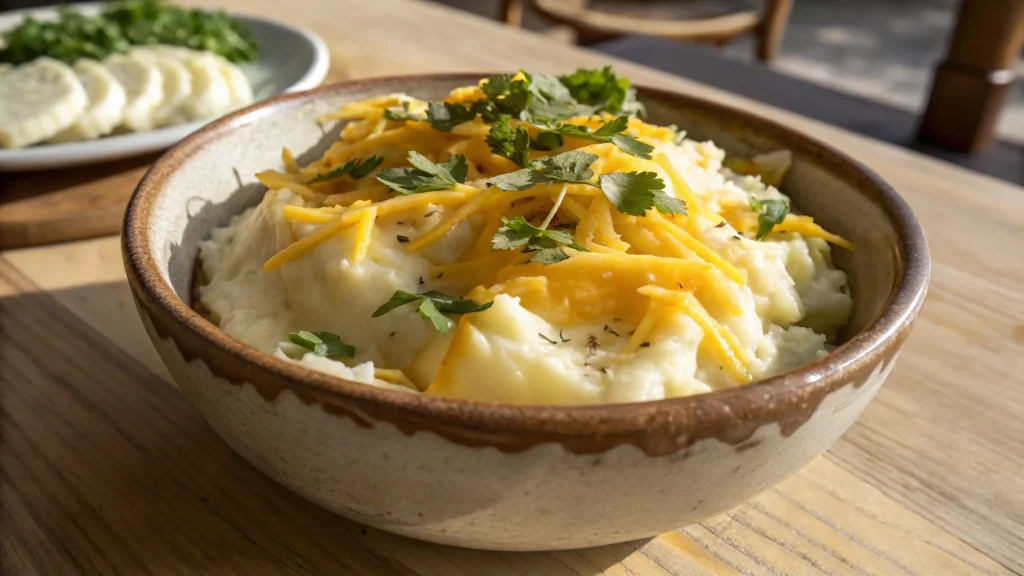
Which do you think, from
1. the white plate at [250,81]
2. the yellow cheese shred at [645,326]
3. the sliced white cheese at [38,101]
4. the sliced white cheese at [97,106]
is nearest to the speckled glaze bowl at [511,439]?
the yellow cheese shred at [645,326]

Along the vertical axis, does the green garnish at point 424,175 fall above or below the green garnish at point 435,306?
above

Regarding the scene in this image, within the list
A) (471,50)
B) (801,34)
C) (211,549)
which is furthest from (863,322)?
(801,34)

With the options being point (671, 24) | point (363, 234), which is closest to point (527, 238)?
point (363, 234)

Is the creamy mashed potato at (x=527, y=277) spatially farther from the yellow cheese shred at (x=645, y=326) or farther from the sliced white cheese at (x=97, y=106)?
the sliced white cheese at (x=97, y=106)

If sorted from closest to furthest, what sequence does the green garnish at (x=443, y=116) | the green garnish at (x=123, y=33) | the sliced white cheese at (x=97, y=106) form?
the green garnish at (x=443, y=116), the sliced white cheese at (x=97, y=106), the green garnish at (x=123, y=33)

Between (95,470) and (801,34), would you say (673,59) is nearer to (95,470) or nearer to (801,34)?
(95,470)
